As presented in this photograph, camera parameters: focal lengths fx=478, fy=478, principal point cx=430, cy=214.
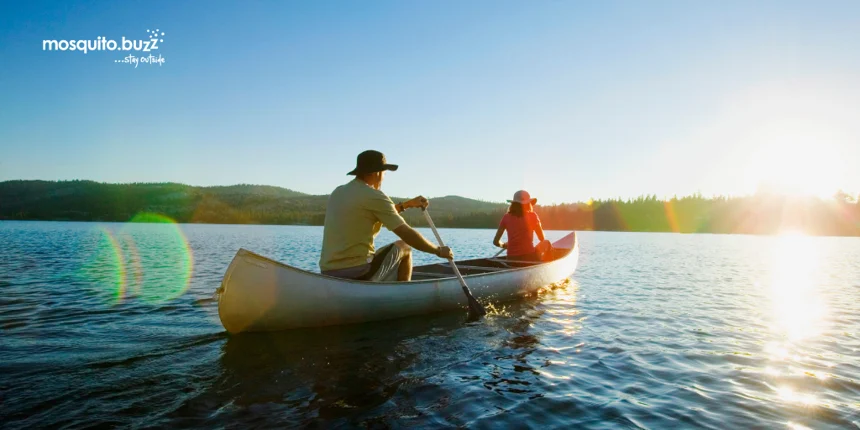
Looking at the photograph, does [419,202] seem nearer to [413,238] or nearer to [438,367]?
[413,238]

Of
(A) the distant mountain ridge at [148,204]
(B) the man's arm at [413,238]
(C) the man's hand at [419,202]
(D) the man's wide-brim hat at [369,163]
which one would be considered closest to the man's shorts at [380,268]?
(B) the man's arm at [413,238]

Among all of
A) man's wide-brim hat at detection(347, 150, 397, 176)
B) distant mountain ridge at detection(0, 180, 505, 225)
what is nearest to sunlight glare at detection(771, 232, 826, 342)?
man's wide-brim hat at detection(347, 150, 397, 176)

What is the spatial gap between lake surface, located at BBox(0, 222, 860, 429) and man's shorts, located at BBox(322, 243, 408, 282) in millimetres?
880

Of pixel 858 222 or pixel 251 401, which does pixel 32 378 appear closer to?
pixel 251 401

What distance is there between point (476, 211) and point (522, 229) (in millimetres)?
100865

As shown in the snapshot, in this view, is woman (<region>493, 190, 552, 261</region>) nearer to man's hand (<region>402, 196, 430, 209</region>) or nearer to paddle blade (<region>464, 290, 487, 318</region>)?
paddle blade (<region>464, 290, 487, 318</region>)

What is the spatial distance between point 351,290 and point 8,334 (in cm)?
499

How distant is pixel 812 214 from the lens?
236 feet

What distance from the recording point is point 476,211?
114 m

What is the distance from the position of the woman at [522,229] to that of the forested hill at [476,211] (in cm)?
6319

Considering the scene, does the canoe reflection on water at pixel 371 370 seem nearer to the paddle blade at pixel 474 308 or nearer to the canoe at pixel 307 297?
the canoe at pixel 307 297

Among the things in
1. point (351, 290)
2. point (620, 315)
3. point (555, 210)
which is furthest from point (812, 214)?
point (351, 290)

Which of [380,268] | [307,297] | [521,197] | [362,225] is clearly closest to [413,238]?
[362,225]

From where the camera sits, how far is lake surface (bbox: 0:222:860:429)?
4.41 meters
